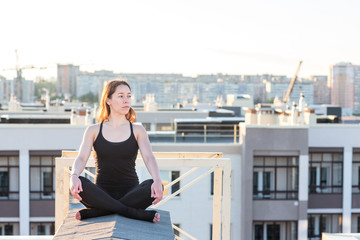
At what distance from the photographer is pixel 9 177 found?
18.8 meters

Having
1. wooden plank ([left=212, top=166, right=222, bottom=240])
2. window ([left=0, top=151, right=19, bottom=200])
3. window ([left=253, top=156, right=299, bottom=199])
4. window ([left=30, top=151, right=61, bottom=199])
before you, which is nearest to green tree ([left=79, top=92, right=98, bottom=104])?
window ([left=0, top=151, right=19, bottom=200])

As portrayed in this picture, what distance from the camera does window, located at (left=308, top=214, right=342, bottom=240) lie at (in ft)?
66.2

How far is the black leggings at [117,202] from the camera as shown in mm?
4234

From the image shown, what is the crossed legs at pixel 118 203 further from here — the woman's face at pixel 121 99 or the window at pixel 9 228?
the window at pixel 9 228

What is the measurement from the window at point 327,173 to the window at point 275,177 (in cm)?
111

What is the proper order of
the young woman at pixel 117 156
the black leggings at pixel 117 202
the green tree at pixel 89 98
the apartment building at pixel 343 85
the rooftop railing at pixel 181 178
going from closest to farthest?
the black leggings at pixel 117 202 < the young woman at pixel 117 156 < the rooftop railing at pixel 181 178 < the apartment building at pixel 343 85 < the green tree at pixel 89 98

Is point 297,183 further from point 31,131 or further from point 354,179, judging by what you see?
point 31,131

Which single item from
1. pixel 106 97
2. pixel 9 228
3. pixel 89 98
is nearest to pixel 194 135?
pixel 9 228

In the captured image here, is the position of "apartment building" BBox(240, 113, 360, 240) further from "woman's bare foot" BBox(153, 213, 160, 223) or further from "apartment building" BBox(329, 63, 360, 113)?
"apartment building" BBox(329, 63, 360, 113)

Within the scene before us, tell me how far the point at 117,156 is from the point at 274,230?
51.5ft

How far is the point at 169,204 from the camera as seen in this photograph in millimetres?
18547

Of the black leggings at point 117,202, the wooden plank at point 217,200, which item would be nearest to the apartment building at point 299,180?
the wooden plank at point 217,200

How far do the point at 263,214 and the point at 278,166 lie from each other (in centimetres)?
164

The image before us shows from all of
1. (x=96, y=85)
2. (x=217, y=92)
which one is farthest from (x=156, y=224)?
(x=96, y=85)
